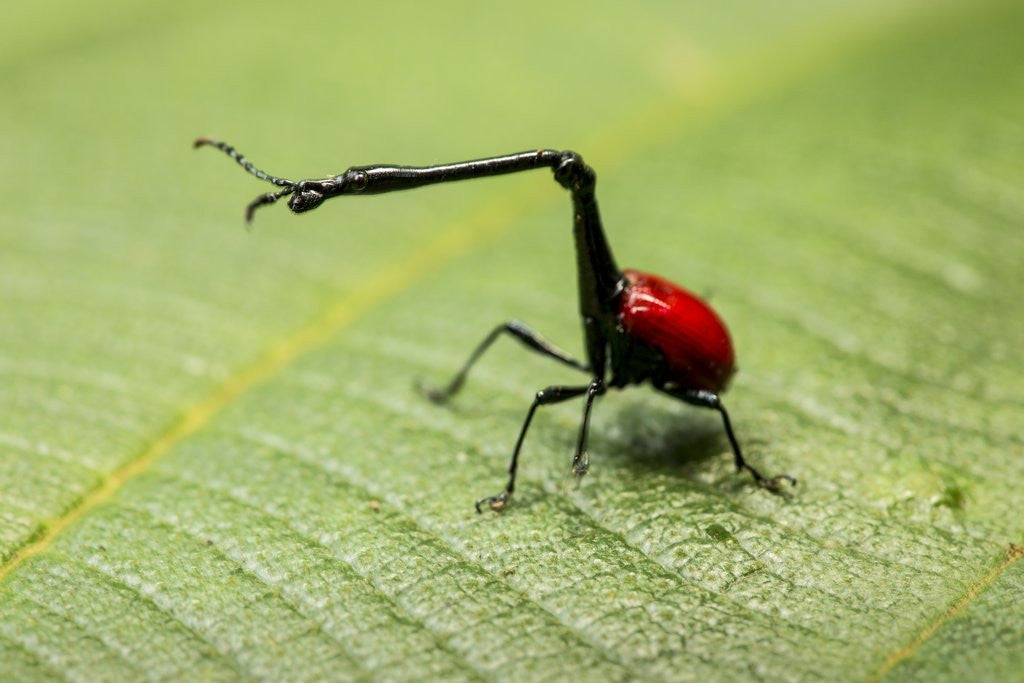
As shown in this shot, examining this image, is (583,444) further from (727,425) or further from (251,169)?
(251,169)

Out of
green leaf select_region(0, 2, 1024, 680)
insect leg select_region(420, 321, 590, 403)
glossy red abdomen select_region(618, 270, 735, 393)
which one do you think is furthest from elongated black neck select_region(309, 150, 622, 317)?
green leaf select_region(0, 2, 1024, 680)

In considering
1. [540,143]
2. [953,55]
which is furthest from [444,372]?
[953,55]

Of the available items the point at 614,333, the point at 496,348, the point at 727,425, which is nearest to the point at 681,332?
the point at 614,333

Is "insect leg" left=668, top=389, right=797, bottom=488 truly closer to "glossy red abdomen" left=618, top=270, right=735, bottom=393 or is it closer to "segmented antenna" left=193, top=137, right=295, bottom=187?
"glossy red abdomen" left=618, top=270, right=735, bottom=393

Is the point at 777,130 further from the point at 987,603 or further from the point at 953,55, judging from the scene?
the point at 987,603

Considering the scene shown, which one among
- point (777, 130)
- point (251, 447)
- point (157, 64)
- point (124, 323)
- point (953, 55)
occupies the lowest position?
point (251, 447)
